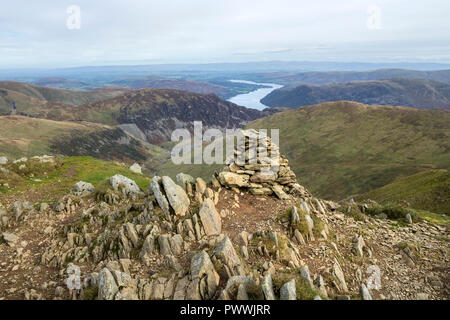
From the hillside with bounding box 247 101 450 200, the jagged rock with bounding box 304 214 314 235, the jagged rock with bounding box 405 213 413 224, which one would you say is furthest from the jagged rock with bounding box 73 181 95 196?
the hillside with bounding box 247 101 450 200

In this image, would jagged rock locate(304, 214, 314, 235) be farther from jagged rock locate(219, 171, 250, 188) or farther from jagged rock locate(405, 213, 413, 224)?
jagged rock locate(405, 213, 413, 224)

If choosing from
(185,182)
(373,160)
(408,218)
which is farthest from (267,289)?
(373,160)

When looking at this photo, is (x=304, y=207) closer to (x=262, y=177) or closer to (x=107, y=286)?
(x=262, y=177)

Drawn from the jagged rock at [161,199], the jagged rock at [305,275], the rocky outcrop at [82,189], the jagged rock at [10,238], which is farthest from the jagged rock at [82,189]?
the jagged rock at [305,275]

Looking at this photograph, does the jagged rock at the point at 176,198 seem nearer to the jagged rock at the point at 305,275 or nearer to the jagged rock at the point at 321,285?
the jagged rock at the point at 305,275
